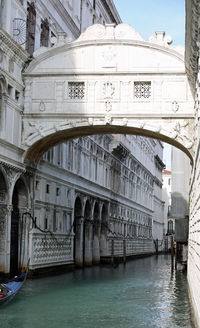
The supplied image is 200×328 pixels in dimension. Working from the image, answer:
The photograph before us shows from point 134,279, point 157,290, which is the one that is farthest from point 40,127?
point 134,279

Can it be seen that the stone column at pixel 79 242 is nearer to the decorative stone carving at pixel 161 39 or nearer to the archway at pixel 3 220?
the archway at pixel 3 220

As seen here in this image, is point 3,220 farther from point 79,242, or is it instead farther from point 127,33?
point 79,242

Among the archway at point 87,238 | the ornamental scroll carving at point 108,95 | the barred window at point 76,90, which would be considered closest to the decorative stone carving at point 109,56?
the ornamental scroll carving at point 108,95

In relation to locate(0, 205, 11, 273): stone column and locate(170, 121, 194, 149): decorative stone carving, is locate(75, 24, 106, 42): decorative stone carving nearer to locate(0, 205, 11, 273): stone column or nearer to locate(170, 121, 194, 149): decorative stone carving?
locate(170, 121, 194, 149): decorative stone carving

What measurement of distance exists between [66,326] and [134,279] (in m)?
11.5

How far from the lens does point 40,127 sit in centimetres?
1842

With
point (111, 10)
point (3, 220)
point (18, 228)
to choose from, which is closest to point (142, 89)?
point (3, 220)

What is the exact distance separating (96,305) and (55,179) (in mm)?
9109

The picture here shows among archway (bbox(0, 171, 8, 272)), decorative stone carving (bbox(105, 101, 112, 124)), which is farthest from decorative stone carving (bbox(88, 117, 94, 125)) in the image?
archway (bbox(0, 171, 8, 272))

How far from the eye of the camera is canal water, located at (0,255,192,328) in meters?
11.9

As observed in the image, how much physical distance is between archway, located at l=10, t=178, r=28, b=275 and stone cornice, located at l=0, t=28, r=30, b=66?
3717mm

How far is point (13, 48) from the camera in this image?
17.4m

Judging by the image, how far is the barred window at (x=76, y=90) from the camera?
18.2 metres

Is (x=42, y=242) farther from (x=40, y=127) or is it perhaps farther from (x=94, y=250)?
(x=94, y=250)
